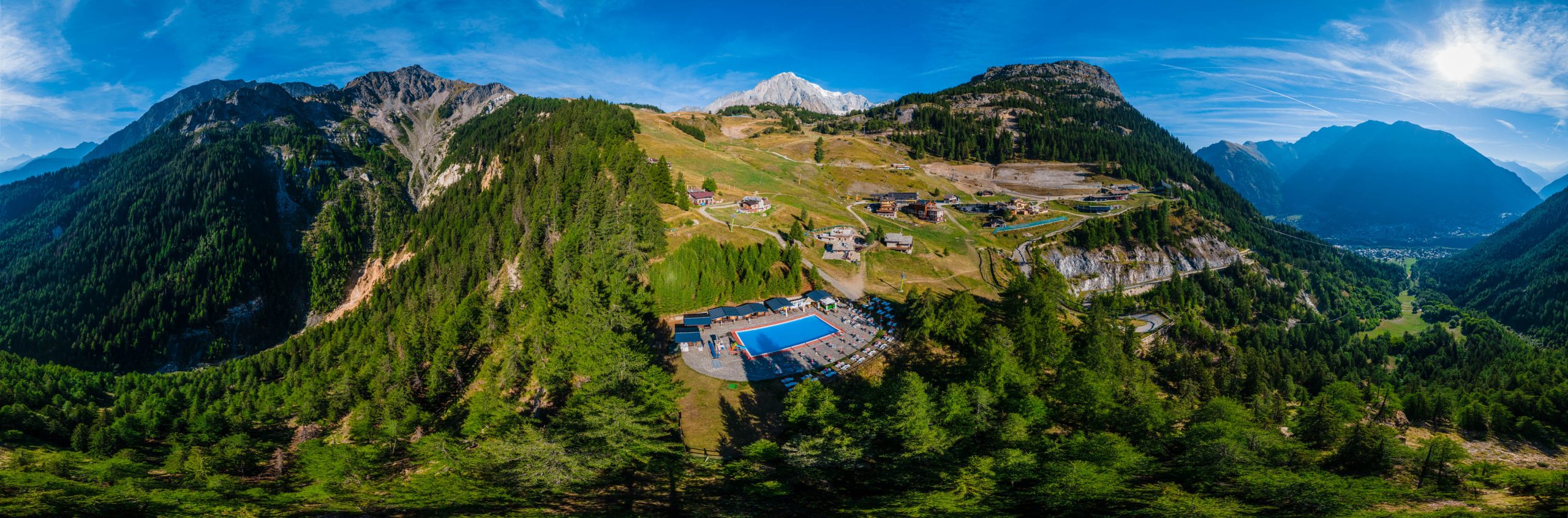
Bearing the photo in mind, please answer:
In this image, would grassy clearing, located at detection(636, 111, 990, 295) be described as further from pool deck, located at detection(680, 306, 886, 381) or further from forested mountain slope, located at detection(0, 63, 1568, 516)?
pool deck, located at detection(680, 306, 886, 381)

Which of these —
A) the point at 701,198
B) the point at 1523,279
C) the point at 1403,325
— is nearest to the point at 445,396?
the point at 701,198

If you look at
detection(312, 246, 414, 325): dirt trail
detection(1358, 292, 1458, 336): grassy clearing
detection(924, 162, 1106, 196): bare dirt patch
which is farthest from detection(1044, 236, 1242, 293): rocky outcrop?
detection(312, 246, 414, 325): dirt trail

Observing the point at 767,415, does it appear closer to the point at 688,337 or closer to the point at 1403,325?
the point at 688,337

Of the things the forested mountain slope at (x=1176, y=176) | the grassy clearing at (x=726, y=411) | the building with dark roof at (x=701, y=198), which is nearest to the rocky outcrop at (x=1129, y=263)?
the forested mountain slope at (x=1176, y=176)

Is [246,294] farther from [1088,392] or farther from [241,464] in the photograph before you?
[1088,392]

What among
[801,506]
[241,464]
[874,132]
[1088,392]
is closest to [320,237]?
[241,464]
